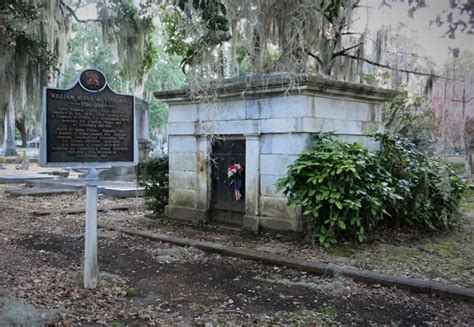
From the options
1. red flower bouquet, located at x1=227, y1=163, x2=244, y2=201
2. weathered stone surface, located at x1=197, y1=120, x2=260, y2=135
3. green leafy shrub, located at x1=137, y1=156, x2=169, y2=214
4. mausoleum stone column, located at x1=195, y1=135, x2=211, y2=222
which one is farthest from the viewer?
green leafy shrub, located at x1=137, y1=156, x2=169, y2=214

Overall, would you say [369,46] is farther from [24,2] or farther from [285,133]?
[24,2]

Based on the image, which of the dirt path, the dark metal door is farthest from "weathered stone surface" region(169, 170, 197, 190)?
the dirt path

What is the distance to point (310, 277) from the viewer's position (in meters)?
5.64

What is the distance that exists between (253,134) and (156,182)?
291 cm

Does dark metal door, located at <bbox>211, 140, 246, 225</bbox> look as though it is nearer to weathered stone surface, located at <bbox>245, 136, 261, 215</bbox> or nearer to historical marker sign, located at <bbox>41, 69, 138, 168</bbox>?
weathered stone surface, located at <bbox>245, 136, 261, 215</bbox>

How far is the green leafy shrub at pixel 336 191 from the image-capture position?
21.9ft

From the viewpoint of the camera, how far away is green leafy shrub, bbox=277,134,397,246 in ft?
21.9

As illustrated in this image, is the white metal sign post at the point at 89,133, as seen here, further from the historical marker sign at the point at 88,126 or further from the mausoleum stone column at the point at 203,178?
the mausoleum stone column at the point at 203,178

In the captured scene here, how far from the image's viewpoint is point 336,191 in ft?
22.0

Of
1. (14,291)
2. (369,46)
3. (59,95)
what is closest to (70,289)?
(14,291)

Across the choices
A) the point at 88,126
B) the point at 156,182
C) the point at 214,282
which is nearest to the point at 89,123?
the point at 88,126

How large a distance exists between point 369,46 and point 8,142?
32.1 metres

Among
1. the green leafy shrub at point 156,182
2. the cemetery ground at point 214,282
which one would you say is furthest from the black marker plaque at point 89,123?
the green leafy shrub at point 156,182

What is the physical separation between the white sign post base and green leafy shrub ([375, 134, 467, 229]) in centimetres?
469
